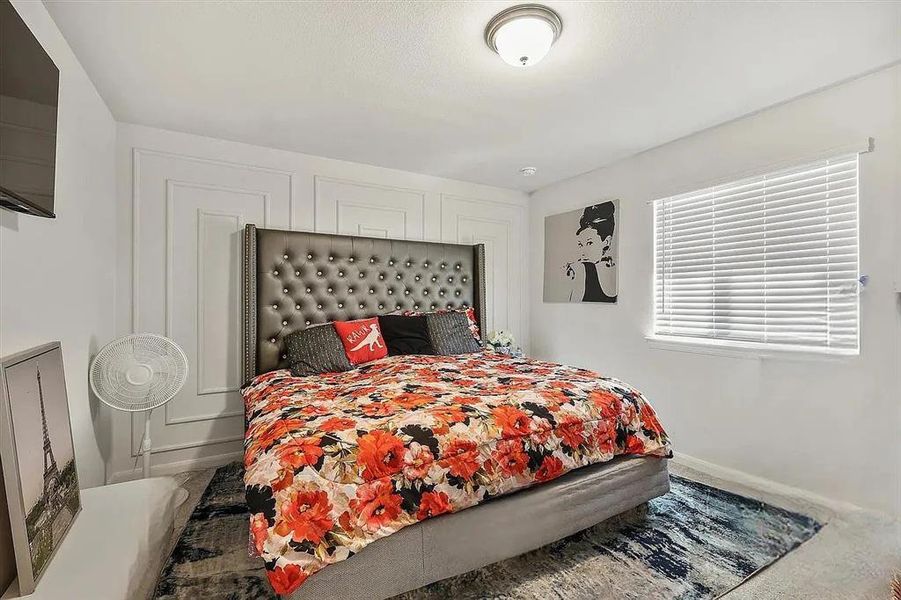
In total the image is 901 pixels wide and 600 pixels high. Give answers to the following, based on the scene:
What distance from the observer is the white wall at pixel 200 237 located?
2.61 meters

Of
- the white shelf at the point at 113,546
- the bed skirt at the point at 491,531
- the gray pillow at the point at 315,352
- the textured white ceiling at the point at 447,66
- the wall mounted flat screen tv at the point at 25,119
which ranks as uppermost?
the textured white ceiling at the point at 447,66

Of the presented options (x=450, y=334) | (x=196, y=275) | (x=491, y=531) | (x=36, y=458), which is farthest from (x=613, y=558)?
(x=196, y=275)

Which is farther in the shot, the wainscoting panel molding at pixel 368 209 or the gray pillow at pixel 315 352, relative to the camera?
the wainscoting panel molding at pixel 368 209

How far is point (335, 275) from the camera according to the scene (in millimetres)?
3133

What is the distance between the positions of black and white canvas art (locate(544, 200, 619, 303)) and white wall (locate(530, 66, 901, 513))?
0.11 metres

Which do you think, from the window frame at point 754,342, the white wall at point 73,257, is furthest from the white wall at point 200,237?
the window frame at point 754,342

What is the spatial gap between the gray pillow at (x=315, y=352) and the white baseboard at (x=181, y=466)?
2.81 feet

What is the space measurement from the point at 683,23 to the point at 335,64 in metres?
1.53

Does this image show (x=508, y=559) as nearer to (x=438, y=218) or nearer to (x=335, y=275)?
(x=335, y=275)

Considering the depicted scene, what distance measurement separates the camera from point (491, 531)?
5.32ft

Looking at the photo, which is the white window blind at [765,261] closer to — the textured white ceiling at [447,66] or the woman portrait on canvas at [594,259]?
the woman portrait on canvas at [594,259]

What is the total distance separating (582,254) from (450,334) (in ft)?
4.84

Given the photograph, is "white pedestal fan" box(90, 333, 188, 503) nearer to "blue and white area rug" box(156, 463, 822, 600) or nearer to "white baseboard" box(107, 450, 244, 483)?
"white baseboard" box(107, 450, 244, 483)

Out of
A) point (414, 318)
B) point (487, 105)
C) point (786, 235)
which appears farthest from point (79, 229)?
point (786, 235)
